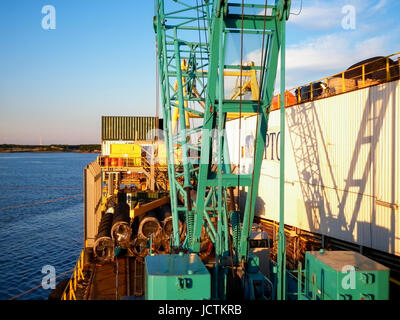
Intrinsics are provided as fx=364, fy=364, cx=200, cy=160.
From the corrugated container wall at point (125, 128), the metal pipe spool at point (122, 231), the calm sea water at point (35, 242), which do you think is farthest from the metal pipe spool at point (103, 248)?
the corrugated container wall at point (125, 128)

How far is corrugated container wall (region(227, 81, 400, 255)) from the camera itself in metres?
17.9

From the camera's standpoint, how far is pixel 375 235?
61.7ft

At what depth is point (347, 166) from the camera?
2100cm

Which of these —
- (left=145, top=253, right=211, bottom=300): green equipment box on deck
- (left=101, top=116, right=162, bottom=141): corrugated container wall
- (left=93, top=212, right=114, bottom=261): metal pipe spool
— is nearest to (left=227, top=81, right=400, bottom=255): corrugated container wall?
(left=145, top=253, right=211, bottom=300): green equipment box on deck

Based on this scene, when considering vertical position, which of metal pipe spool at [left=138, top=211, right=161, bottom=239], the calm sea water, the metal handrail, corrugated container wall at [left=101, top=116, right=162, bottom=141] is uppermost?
corrugated container wall at [left=101, top=116, right=162, bottom=141]

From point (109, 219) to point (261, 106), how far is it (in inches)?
736

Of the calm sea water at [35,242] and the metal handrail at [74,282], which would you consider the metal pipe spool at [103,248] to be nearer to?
the metal handrail at [74,282]

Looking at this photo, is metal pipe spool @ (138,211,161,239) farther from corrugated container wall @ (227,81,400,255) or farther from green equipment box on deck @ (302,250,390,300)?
green equipment box on deck @ (302,250,390,300)

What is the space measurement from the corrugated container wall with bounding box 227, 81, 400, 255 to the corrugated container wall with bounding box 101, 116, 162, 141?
106 feet

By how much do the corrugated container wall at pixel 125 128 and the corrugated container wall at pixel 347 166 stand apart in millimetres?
32269

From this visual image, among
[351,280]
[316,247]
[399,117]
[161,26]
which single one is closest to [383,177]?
[399,117]

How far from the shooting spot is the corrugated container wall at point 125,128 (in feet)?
184
